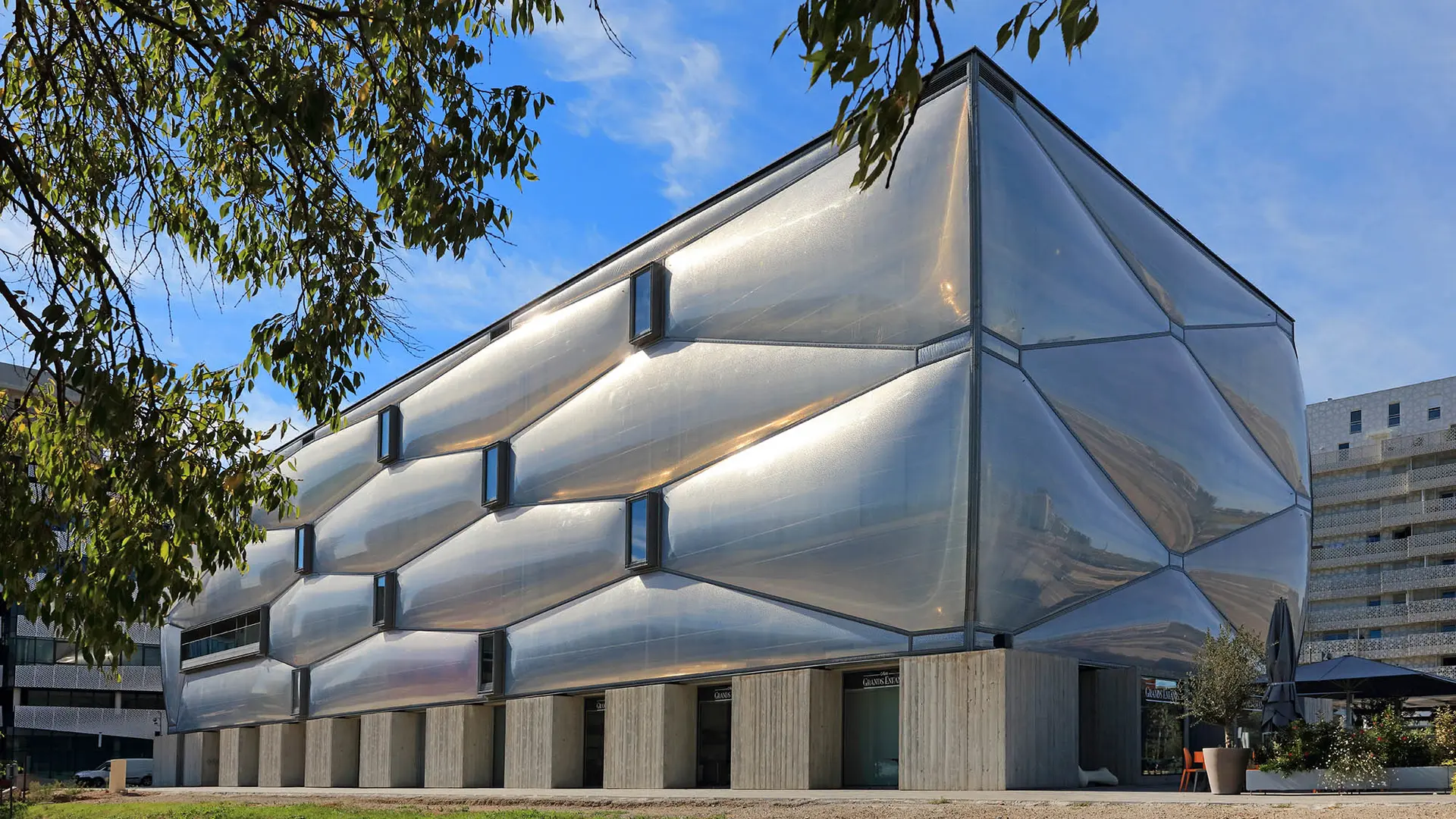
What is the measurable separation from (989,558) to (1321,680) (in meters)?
7.51

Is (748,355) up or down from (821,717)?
up

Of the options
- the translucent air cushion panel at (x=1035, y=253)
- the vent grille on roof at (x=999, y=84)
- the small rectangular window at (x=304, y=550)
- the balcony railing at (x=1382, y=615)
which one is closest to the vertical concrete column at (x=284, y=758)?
the small rectangular window at (x=304, y=550)

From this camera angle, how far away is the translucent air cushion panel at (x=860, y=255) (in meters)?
25.1

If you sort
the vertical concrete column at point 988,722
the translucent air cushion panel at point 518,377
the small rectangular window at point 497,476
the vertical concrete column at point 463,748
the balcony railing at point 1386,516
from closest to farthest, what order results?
the vertical concrete column at point 988,722 < the translucent air cushion panel at point 518,377 < the small rectangular window at point 497,476 < the vertical concrete column at point 463,748 < the balcony railing at point 1386,516

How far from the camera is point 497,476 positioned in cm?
3516

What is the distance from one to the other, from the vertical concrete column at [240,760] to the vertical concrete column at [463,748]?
43.7 feet

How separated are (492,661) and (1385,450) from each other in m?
67.4

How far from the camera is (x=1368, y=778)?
1803 centimetres

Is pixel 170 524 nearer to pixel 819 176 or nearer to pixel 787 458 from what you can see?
pixel 787 458

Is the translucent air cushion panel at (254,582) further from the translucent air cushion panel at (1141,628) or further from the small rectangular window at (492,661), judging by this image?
the translucent air cushion panel at (1141,628)

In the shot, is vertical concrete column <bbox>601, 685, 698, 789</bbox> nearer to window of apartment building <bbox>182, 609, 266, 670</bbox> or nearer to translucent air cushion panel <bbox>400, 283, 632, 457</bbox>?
translucent air cushion panel <bbox>400, 283, 632, 457</bbox>

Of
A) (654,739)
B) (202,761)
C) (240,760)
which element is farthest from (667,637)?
(202,761)

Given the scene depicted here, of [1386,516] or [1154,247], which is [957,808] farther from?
[1386,516]

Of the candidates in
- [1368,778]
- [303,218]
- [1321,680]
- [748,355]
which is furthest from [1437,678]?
[303,218]
